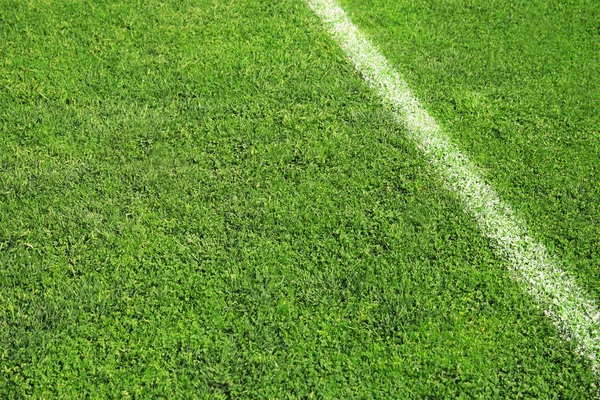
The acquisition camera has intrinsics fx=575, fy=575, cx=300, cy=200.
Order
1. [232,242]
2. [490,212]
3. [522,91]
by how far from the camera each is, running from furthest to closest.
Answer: [522,91] → [490,212] → [232,242]

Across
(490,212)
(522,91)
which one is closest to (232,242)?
(490,212)

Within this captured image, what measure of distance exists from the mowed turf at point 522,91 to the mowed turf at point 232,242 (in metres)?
0.38

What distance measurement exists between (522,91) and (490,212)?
1122 mm

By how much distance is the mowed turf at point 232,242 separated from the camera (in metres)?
2.58

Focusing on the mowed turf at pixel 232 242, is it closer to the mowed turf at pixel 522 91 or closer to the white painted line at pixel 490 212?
the white painted line at pixel 490 212

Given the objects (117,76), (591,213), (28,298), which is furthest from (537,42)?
(28,298)

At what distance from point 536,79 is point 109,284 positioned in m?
3.08

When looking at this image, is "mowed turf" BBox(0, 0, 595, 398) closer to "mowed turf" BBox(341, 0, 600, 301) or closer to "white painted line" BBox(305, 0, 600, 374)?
"white painted line" BBox(305, 0, 600, 374)

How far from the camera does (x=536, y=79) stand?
13.0 feet

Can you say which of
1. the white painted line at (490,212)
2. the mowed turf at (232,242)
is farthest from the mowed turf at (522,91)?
the mowed turf at (232,242)

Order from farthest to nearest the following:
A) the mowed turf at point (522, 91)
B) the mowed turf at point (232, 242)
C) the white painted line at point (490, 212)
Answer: the mowed turf at point (522, 91), the white painted line at point (490, 212), the mowed turf at point (232, 242)

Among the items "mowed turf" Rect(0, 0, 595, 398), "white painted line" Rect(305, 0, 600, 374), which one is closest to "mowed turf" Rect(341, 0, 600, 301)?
"white painted line" Rect(305, 0, 600, 374)

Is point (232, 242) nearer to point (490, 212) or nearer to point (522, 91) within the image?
point (490, 212)

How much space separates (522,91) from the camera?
3881 millimetres
